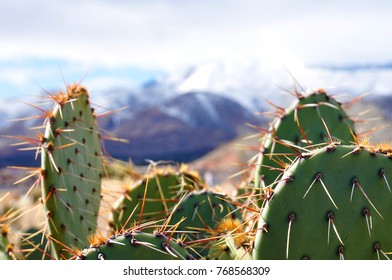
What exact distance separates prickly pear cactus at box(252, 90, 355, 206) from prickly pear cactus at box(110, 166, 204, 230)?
0.26 m

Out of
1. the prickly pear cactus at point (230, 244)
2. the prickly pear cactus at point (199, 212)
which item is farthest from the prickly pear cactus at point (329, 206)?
the prickly pear cactus at point (199, 212)

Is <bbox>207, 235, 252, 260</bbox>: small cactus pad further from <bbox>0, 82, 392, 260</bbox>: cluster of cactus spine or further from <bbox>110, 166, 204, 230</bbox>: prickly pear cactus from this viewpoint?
<bbox>110, 166, 204, 230</bbox>: prickly pear cactus

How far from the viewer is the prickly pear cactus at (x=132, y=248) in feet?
3.82

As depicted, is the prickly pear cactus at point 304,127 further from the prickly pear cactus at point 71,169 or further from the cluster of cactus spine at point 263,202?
the prickly pear cactus at point 71,169

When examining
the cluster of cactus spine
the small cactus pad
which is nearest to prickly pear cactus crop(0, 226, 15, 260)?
the cluster of cactus spine

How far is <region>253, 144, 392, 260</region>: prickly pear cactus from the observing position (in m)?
1.17

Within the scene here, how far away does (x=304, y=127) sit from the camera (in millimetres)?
1784

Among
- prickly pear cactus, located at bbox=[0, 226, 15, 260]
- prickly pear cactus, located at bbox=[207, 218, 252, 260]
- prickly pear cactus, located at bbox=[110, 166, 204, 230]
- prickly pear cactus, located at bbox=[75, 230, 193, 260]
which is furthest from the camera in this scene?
prickly pear cactus, located at bbox=[110, 166, 204, 230]

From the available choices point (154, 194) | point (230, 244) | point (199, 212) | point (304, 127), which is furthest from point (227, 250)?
point (154, 194)
